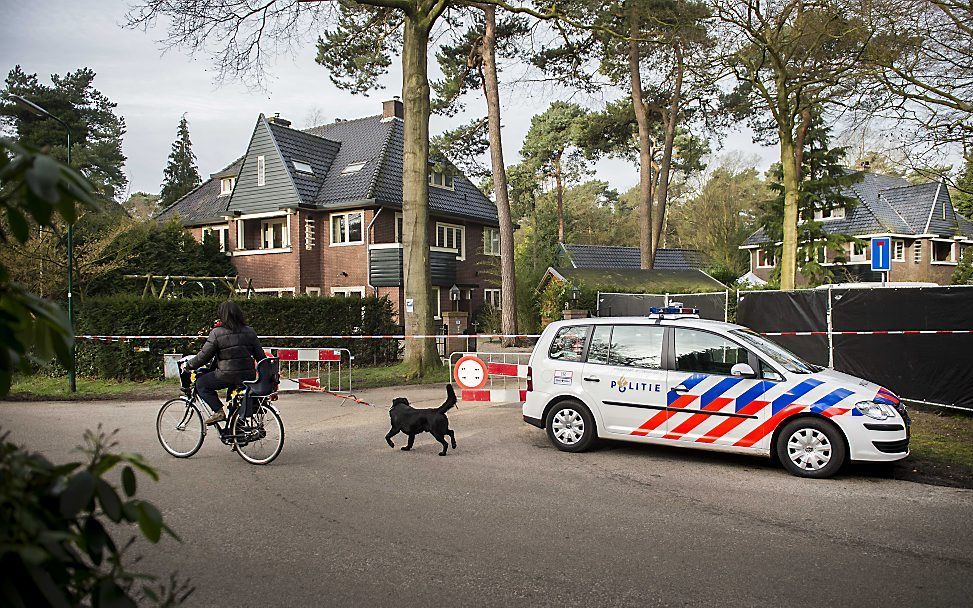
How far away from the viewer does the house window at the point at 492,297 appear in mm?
34628

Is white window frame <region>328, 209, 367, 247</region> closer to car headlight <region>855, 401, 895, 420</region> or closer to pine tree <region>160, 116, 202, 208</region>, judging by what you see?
car headlight <region>855, 401, 895, 420</region>

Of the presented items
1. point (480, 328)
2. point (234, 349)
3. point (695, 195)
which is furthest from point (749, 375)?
point (695, 195)

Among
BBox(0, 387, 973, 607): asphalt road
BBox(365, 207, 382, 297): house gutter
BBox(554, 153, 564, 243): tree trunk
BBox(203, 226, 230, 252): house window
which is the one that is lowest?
BBox(0, 387, 973, 607): asphalt road

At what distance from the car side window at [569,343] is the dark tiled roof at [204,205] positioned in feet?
89.2

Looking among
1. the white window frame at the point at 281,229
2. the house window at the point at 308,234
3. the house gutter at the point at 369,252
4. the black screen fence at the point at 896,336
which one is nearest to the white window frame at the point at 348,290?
Answer: the house gutter at the point at 369,252

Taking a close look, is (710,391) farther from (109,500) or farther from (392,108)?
(392,108)

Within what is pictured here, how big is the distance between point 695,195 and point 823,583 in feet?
166

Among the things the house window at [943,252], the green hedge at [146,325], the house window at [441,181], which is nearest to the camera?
the green hedge at [146,325]

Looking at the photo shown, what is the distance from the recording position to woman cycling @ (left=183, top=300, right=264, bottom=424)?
866cm

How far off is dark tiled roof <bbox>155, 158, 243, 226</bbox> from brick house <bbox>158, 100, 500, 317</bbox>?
1.23 feet

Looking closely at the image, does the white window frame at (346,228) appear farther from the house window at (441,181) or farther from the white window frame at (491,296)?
the white window frame at (491,296)

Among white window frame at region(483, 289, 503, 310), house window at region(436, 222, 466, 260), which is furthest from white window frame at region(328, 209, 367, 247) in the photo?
white window frame at region(483, 289, 503, 310)

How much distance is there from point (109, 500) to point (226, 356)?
24.3 ft

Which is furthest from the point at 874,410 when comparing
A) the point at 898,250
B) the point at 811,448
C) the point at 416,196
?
the point at 898,250
